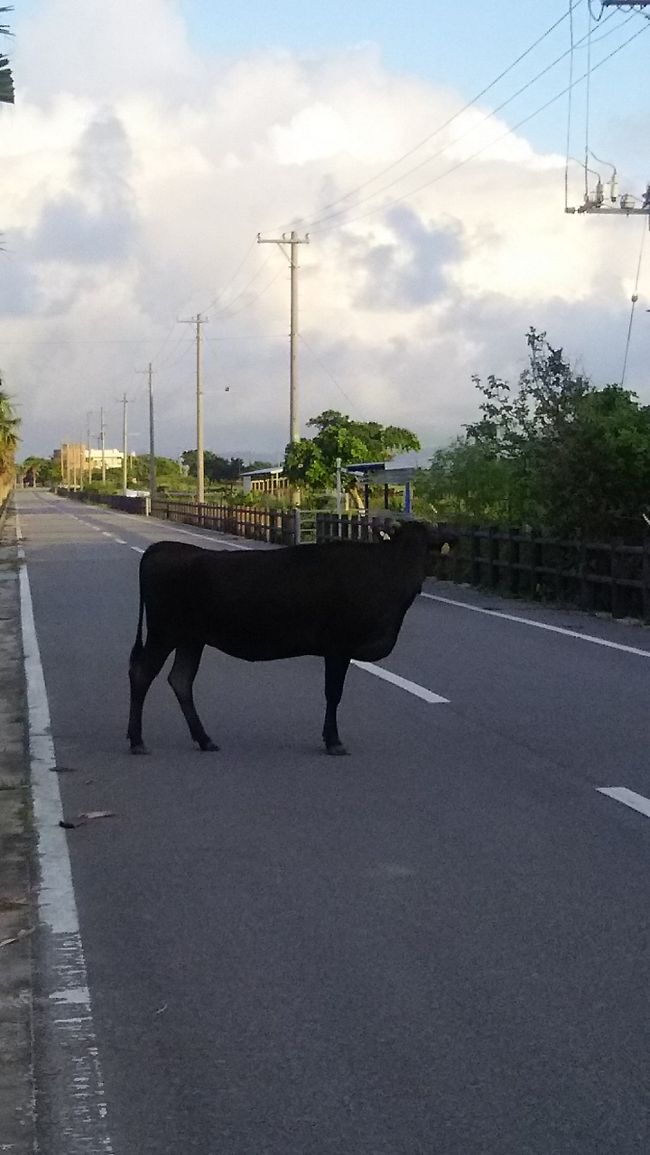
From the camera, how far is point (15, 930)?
6289 mm

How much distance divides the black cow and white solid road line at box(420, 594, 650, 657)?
6232 mm

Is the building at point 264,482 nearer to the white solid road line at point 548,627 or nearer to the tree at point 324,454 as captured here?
the tree at point 324,454

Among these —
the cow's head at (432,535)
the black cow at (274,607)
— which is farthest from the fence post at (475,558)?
the black cow at (274,607)

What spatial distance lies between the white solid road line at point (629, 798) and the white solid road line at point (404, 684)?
3.73 metres

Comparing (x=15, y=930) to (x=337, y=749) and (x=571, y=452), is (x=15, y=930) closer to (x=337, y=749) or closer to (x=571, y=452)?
(x=337, y=749)

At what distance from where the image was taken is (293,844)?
301 inches

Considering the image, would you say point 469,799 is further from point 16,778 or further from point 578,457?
point 578,457

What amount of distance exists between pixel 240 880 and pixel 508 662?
8580mm

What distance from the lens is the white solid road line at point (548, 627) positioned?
16444mm

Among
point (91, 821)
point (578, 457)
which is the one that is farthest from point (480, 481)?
point (91, 821)

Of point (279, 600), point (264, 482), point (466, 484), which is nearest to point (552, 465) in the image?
point (466, 484)

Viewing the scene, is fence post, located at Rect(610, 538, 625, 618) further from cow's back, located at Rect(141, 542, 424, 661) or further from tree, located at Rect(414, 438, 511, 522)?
cow's back, located at Rect(141, 542, 424, 661)

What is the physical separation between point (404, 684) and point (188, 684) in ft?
12.2

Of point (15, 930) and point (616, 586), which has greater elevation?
point (616, 586)
